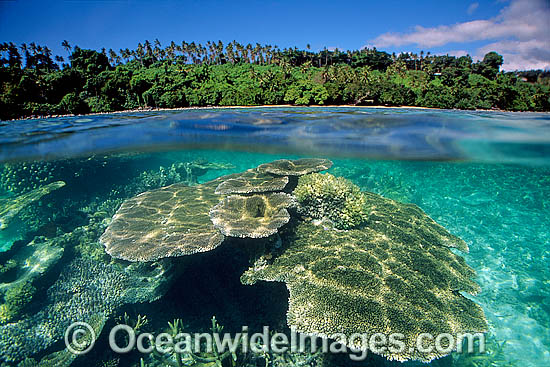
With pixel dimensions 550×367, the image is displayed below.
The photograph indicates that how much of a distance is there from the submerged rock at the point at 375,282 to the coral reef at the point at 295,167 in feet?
4.62

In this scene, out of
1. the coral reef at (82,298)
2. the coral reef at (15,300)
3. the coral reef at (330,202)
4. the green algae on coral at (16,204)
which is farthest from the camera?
the green algae on coral at (16,204)

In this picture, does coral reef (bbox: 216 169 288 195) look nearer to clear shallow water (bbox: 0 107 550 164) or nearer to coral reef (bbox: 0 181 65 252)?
coral reef (bbox: 0 181 65 252)

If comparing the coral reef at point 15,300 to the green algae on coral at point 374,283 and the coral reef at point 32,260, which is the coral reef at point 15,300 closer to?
the coral reef at point 32,260

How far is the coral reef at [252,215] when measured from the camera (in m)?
4.48

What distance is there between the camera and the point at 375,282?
13.9 ft

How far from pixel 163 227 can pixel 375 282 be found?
15.4 ft

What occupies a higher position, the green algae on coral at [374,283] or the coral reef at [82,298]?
the green algae on coral at [374,283]

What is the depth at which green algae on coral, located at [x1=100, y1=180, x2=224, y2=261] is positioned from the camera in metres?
4.67

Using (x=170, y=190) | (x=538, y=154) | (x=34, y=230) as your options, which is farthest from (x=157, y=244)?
(x=538, y=154)

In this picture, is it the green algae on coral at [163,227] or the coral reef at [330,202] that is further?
the coral reef at [330,202]

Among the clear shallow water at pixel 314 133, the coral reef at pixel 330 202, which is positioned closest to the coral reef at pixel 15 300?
the coral reef at pixel 330 202

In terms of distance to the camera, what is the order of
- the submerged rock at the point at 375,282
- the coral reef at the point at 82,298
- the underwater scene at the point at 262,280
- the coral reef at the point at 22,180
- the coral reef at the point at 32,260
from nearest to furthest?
1. the submerged rock at the point at 375,282
2. the underwater scene at the point at 262,280
3. the coral reef at the point at 82,298
4. the coral reef at the point at 32,260
5. the coral reef at the point at 22,180

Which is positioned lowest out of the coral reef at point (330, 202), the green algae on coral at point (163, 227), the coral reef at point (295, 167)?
the green algae on coral at point (163, 227)
